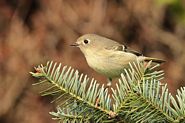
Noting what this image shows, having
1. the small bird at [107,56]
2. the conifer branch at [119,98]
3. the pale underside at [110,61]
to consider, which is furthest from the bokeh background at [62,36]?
the conifer branch at [119,98]

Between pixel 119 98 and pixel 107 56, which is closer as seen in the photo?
pixel 119 98

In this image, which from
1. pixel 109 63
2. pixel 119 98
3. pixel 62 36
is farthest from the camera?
pixel 62 36

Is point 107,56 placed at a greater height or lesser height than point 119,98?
greater

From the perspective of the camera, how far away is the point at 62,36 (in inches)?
208

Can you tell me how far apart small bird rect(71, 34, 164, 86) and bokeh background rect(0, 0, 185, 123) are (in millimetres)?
2040

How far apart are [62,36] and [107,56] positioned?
2.47m

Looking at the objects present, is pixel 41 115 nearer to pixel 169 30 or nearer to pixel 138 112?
pixel 169 30

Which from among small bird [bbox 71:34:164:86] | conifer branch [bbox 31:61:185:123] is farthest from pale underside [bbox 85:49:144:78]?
conifer branch [bbox 31:61:185:123]

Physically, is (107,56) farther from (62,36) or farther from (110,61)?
(62,36)

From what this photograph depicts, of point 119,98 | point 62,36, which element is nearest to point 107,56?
point 119,98

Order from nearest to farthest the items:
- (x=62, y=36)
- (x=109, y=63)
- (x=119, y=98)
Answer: (x=119, y=98) < (x=109, y=63) < (x=62, y=36)

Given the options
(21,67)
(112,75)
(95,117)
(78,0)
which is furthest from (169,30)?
(95,117)

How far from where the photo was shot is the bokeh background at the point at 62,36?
16.8 ft

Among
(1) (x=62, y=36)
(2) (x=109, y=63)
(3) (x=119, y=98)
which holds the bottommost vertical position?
(3) (x=119, y=98)
